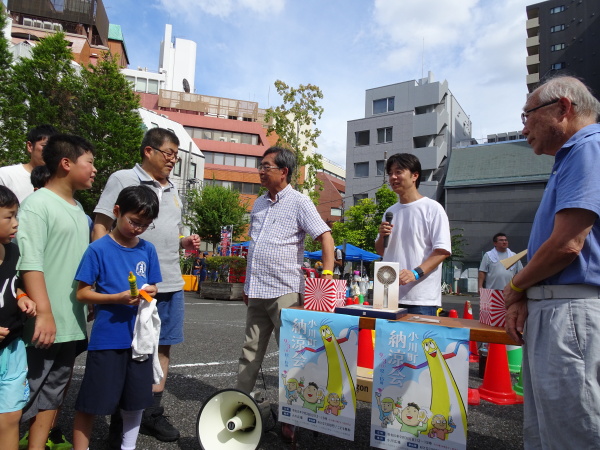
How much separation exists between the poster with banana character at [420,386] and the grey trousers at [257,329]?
2.91ft

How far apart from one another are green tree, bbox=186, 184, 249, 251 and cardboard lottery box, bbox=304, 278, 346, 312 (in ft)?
102

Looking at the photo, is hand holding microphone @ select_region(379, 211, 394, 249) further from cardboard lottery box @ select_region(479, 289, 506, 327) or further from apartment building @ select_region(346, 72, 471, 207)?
apartment building @ select_region(346, 72, 471, 207)

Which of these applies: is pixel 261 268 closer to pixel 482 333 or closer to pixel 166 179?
pixel 166 179

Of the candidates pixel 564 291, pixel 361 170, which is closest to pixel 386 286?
pixel 564 291

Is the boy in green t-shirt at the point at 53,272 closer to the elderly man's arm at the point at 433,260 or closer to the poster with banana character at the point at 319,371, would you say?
the poster with banana character at the point at 319,371

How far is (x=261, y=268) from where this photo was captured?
3.22m

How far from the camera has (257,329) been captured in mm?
3295

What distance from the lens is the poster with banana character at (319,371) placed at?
2.61 metres

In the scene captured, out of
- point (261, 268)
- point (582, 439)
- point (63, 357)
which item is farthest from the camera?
point (261, 268)

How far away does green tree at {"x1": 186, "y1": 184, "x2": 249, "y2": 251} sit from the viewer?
33.5 metres

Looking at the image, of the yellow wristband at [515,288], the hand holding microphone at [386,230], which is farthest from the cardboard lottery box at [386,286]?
the yellow wristband at [515,288]

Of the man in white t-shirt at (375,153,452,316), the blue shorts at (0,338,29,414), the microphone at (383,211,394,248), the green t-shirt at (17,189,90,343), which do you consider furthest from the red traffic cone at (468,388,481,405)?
the blue shorts at (0,338,29,414)

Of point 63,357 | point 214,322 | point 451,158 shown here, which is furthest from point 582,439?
point 451,158

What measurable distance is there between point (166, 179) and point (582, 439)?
121 inches
